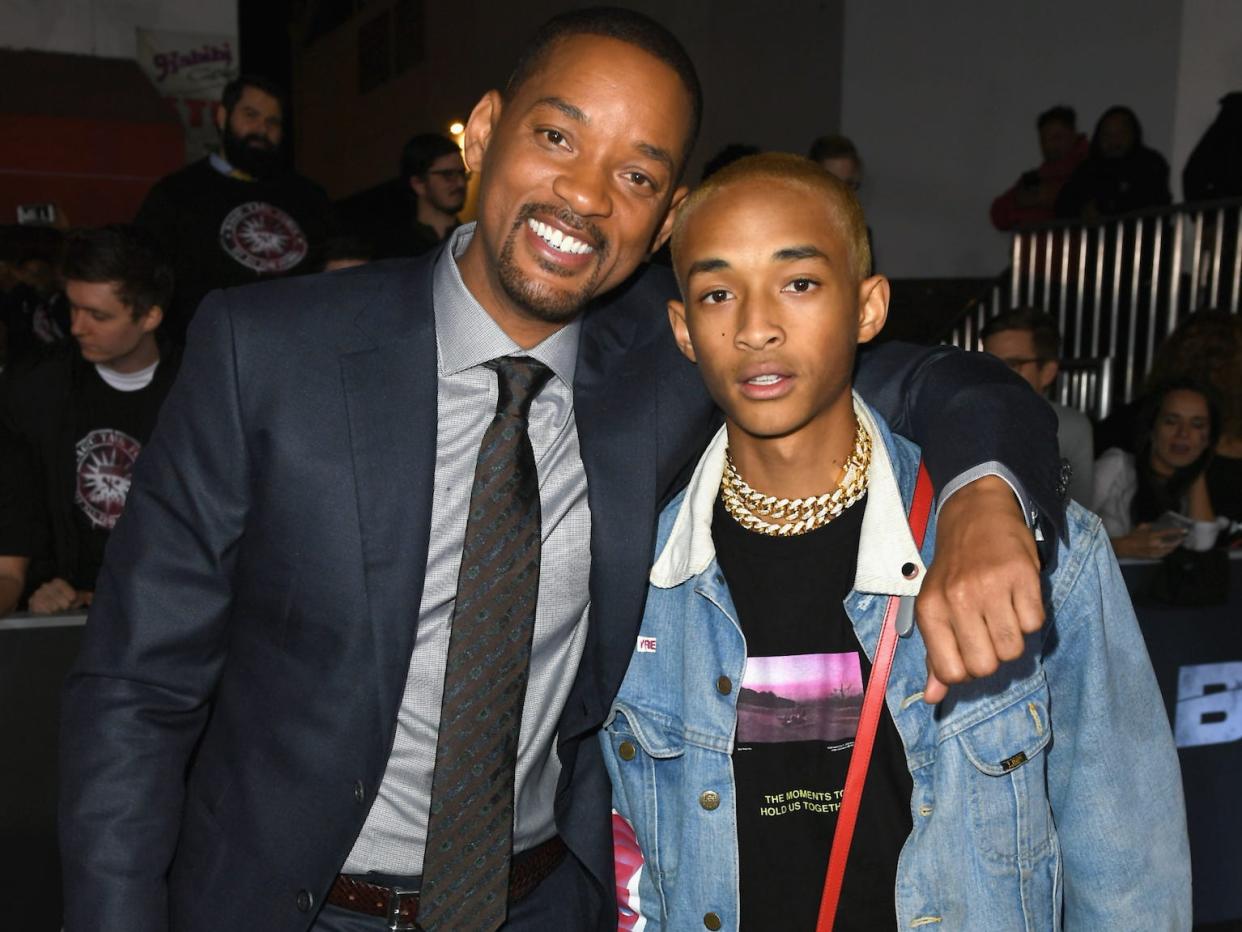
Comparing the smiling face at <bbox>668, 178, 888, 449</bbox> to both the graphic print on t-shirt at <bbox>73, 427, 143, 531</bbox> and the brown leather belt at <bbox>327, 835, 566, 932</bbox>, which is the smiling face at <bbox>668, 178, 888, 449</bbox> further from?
the graphic print on t-shirt at <bbox>73, 427, 143, 531</bbox>

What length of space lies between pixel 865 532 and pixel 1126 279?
26.1 feet

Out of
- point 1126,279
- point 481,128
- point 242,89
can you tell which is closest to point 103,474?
point 242,89

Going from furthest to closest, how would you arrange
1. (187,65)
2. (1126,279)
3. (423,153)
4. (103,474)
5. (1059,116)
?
(187,65) < (1059,116) < (1126,279) < (423,153) < (103,474)

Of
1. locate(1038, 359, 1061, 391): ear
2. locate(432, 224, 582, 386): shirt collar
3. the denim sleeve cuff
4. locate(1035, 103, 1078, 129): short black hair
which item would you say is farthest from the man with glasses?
locate(1035, 103, 1078, 129): short black hair

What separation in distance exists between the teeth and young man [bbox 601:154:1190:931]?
0.20m

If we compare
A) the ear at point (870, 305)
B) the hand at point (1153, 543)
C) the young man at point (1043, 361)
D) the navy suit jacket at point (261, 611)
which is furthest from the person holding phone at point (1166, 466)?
the navy suit jacket at point (261, 611)

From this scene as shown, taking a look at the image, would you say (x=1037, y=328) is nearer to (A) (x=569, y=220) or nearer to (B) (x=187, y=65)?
(A) (x=569, y=220)

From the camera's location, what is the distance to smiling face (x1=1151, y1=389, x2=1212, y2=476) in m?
5.56

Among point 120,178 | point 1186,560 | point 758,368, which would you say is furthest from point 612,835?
point 120,178

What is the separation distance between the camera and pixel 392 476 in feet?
6.30

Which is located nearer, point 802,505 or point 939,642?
point 939,642

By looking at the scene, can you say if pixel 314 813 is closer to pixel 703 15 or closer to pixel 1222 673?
pixel 1222 673

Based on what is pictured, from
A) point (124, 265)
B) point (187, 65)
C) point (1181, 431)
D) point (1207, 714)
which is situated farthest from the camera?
point (187, 65)

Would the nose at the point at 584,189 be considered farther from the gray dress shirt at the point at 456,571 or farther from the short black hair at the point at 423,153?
the short black hair at the point at 423,153
